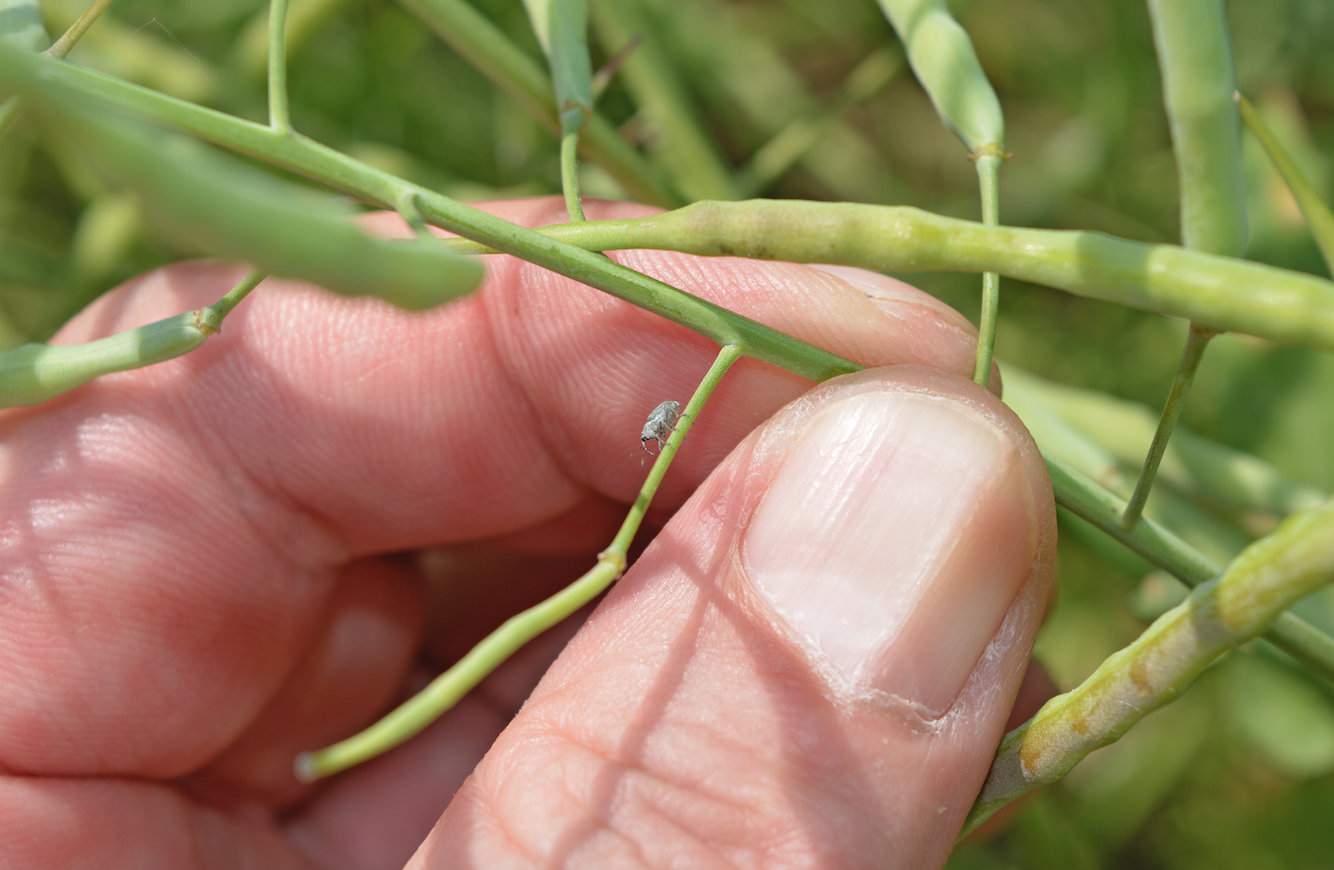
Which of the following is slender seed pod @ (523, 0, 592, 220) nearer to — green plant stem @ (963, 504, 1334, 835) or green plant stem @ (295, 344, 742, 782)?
A: green plant stem @ (295, 344, 742, 782)

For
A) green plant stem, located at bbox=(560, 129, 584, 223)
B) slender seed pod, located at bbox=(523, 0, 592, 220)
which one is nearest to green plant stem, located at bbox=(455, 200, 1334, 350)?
green plant stem, located at bbox=(560, 129, 584, 223)

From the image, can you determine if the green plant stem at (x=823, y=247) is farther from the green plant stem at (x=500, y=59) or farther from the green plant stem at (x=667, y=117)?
the green plant stem at (x=667, y=117)

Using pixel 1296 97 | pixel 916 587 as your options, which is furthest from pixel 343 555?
pixel 1296 97

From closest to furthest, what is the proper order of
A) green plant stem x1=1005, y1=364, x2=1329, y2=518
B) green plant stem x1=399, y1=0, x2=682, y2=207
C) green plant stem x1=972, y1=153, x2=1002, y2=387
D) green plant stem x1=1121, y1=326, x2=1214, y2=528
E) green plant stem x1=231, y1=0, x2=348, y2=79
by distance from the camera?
green plant stem x1=1121, y1=326, x2=1214, y2=528 → green plant stem x1=972, y1=153, x2=1002, y2=387 → green plant stem x1=399, y1=0, x2=682, y2=207 → green plant stem x1=1005, y1=364, x2=1329, y2=518 → green plant stem x1=231, y1=0, x2=348, y2=79

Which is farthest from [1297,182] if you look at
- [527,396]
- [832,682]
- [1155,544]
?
[527,396]

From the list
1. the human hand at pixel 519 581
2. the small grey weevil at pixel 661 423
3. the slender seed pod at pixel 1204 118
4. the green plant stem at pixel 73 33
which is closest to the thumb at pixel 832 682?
the human hand at pixel 519 581
